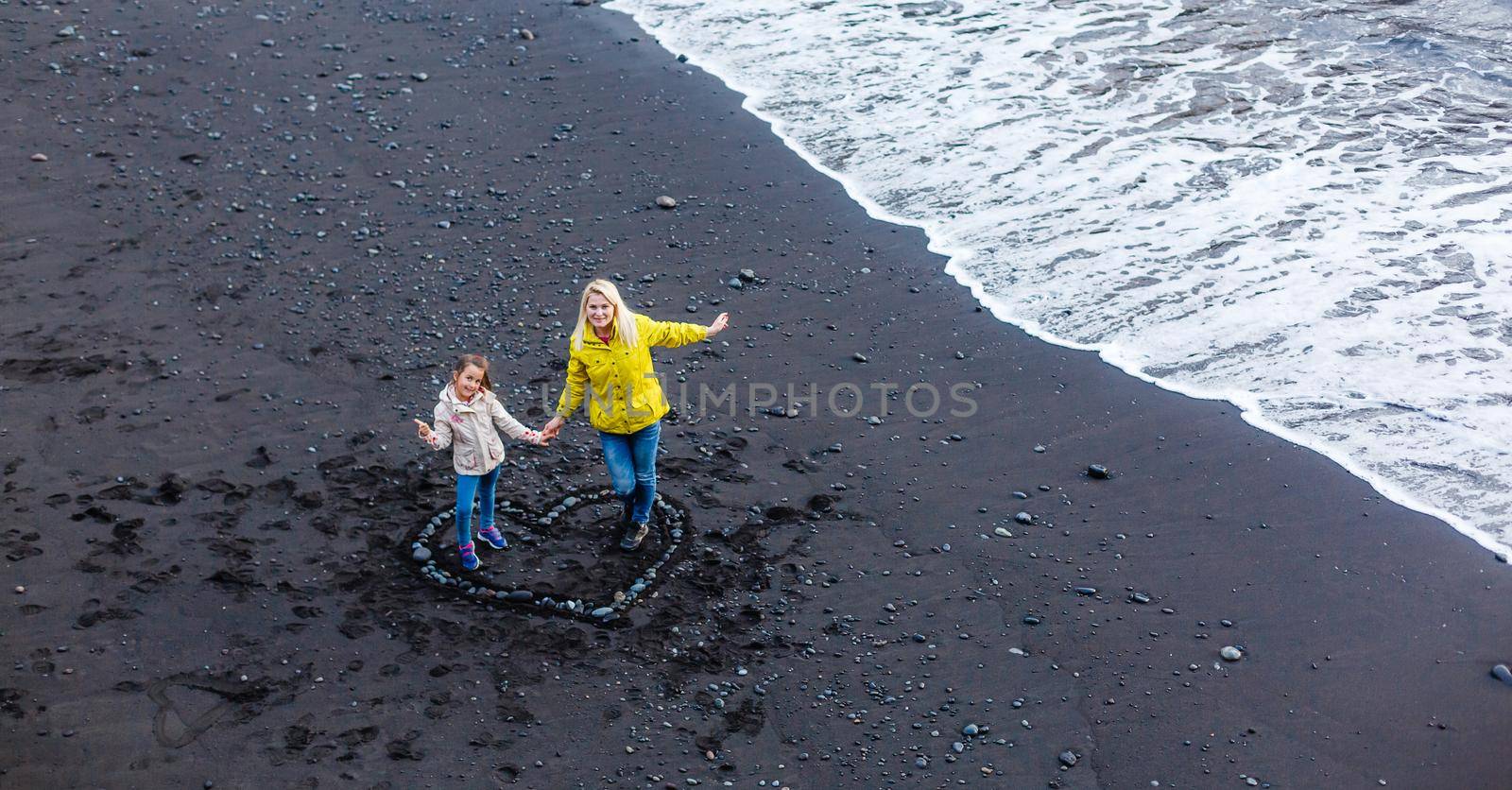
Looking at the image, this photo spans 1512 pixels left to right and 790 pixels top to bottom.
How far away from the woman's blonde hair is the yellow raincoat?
4 centimetres

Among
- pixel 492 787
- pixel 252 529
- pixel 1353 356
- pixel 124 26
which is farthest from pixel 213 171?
pixel 1353 356

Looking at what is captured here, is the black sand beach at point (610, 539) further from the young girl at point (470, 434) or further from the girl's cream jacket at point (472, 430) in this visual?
the girl's cream jacket at point (472, 430)

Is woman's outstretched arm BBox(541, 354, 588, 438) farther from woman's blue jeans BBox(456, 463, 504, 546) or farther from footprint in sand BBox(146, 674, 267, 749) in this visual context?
footprint in sand BBox(146, 674, 267, 749)

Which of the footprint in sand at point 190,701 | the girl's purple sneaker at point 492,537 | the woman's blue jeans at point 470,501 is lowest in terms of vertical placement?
the footprint in sand at point 190,701

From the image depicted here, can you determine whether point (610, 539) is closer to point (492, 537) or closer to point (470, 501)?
point (492, 537)

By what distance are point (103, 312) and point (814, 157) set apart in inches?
287

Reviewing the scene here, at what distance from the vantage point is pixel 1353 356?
10367 millimetres

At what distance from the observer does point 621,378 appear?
24.8 feet

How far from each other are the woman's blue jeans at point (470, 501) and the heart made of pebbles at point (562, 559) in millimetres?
226

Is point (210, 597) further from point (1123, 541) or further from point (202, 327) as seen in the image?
point (1123, 541)

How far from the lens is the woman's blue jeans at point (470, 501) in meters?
7.56

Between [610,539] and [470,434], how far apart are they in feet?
4.23

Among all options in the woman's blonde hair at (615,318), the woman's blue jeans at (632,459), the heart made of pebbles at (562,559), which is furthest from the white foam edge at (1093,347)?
the woman's blonde hair at (615,318)

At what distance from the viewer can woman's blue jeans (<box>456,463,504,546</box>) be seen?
756cm
